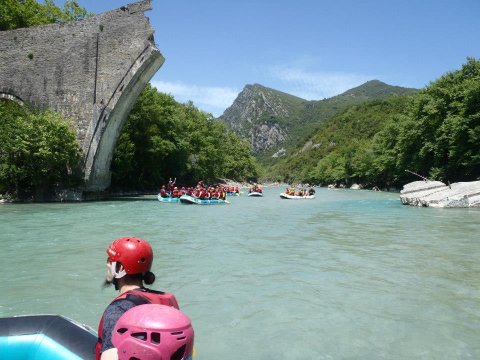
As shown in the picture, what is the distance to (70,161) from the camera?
21984mm

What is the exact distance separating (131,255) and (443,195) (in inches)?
849

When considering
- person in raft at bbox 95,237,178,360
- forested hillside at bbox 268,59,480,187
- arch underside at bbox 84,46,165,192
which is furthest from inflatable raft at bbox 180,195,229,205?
person in raft at bbox 95,237,178,360

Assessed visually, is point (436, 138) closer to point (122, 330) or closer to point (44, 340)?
point (44, 340)

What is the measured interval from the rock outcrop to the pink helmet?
21034 millimetres

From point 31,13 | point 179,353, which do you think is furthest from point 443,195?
point 31,13

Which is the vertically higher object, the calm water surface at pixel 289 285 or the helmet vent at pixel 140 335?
the helmet vent at pixel 140 335

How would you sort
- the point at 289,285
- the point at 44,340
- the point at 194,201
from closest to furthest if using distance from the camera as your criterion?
the point at 44,340
the point at 289,285
the point at 194,201

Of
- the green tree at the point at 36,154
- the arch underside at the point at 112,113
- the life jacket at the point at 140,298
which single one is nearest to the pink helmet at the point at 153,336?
the life jacket at the point at 140,298

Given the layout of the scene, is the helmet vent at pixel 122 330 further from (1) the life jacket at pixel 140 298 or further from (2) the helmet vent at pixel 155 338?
Answer: (1) the life jacket at pixel 140 298

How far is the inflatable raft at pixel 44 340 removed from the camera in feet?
7.77

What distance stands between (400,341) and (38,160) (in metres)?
20.7

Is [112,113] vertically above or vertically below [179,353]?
above

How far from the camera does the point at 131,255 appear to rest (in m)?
2.09

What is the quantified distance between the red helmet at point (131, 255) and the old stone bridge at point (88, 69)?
20.7 m
